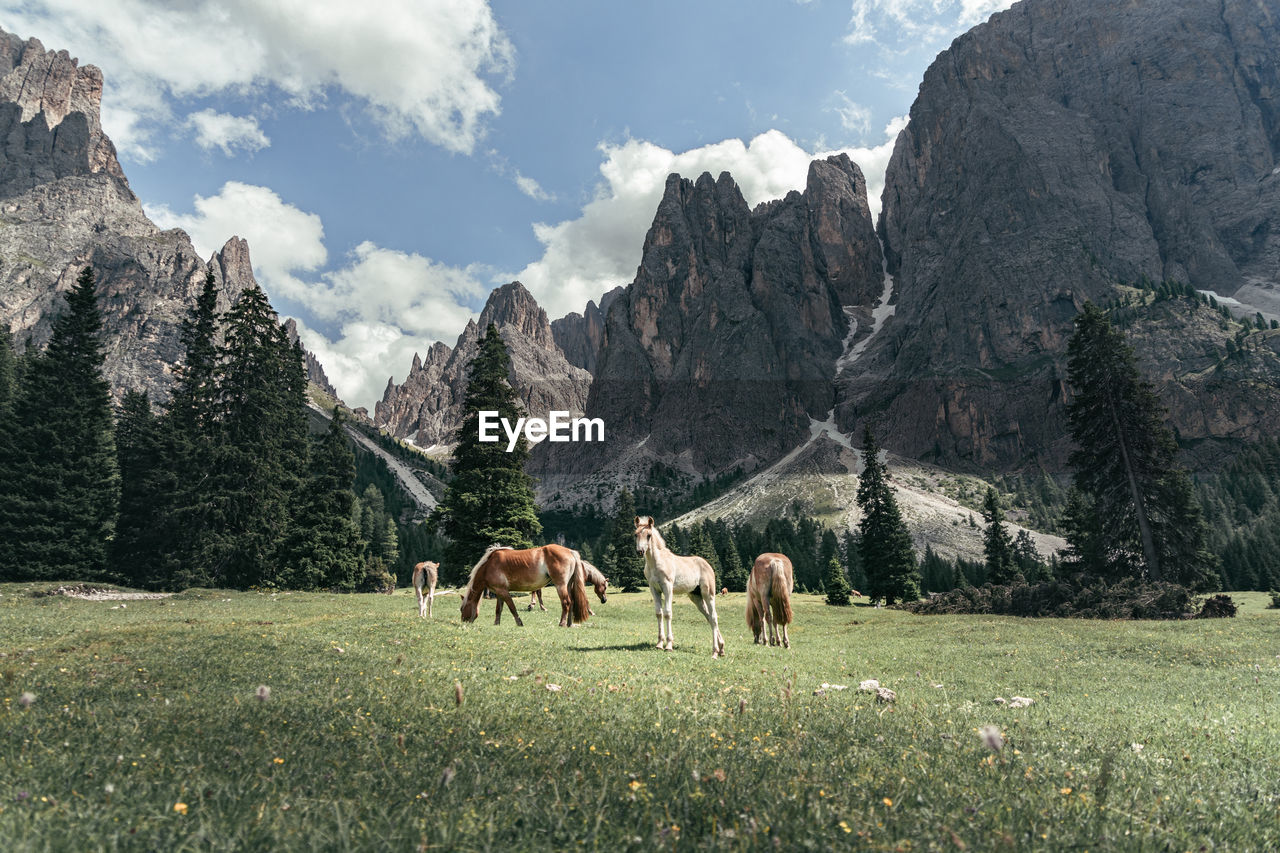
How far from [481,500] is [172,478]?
64.5 feet

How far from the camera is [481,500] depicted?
1483 inches

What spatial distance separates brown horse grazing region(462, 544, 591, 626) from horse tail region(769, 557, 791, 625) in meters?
5.75

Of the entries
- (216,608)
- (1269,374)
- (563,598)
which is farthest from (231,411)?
(1269,374)

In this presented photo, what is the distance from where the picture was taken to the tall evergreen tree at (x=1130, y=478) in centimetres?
3634

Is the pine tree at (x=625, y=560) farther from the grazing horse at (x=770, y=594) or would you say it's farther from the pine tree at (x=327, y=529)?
the grazing horse at (x=770, y=594)

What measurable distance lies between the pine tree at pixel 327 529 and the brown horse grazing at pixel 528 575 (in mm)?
30350

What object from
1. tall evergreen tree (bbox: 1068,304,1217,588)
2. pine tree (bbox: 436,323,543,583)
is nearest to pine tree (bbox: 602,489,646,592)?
pine tree (bbox: 436,323,543,583)

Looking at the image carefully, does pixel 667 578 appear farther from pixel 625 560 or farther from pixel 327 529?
pixel 625 560

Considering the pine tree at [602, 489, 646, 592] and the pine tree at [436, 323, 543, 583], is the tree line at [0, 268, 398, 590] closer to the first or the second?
the pine tree at [436, 323, 543, 583]

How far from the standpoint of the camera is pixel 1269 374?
173m

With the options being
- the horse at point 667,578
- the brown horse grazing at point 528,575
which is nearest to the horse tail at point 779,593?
the horse at point 667,578

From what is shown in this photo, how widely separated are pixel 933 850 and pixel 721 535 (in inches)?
4650

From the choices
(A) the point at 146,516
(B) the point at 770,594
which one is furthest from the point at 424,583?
(A) the point at 146,516

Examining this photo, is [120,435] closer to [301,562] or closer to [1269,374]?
[301,562]
